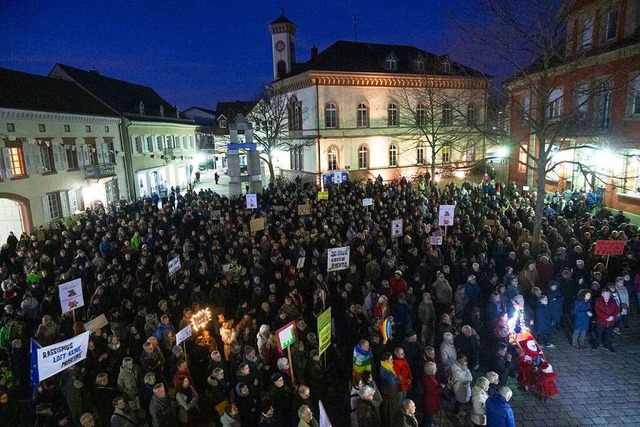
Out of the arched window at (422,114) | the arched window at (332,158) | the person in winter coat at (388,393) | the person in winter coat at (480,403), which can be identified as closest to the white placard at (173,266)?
the person in winter coat at (388,393)

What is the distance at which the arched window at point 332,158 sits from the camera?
3578 centimetres

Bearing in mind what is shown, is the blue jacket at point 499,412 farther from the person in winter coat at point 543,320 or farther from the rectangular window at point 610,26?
the rectangular window at point 610,26

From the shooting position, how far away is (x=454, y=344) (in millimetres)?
8094

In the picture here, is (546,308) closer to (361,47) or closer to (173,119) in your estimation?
(361,47)

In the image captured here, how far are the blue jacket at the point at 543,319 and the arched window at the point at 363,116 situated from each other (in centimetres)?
2821

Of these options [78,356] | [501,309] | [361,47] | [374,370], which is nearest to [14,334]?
[78,356]

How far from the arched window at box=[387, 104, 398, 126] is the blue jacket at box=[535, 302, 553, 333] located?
96.7 ft

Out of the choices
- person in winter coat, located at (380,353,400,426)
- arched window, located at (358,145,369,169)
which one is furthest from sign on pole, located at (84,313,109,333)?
arched window, located at (358,145,369,169)

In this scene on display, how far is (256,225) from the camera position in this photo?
15.1 metres

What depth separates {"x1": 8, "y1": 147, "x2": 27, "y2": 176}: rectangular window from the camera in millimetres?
20391

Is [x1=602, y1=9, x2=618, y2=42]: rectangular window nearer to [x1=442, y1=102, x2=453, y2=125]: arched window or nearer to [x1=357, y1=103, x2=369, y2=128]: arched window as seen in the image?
[x1=442, y1=102, x2=453, y2=125]: arched window

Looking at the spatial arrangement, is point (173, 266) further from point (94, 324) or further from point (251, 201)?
point (251, 201)

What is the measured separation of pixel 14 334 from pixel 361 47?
35147 mm

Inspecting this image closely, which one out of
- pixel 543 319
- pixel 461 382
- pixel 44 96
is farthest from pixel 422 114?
pixel 461 382
